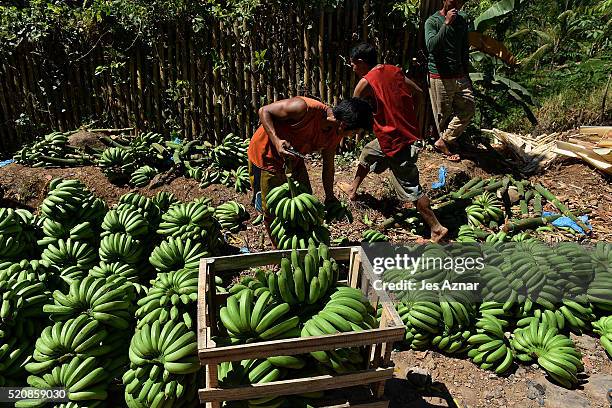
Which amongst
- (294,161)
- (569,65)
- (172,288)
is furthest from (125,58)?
(569,65)

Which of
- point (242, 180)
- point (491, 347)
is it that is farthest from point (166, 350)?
point (242, 180)

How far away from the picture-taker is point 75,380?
2748mm

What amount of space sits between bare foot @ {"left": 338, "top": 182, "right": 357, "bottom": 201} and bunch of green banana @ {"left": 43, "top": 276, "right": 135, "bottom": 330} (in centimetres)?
389

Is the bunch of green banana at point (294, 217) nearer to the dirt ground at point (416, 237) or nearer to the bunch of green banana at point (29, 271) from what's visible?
the dirt ground at point (416, 237)

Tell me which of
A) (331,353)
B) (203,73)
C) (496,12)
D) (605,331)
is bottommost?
(605,331)

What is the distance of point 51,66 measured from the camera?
836 cm

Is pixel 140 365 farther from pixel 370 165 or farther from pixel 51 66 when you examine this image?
Result: pixel 51 66

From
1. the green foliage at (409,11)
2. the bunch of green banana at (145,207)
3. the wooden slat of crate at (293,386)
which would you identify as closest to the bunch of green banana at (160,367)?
the wooden slat of crate at (293,386)

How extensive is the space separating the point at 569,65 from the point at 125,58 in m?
11.6

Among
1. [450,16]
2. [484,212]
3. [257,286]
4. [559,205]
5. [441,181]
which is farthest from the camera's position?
[441,181]

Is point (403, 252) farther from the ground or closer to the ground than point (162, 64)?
closer to the ground

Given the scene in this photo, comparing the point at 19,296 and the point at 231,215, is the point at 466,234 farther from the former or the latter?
the point at 19,296

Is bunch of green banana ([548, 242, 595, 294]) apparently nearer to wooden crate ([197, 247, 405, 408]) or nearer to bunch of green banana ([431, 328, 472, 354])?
bunch of green banana ([431, 328, 472, 354])

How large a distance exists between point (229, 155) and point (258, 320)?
5257 millimetres
